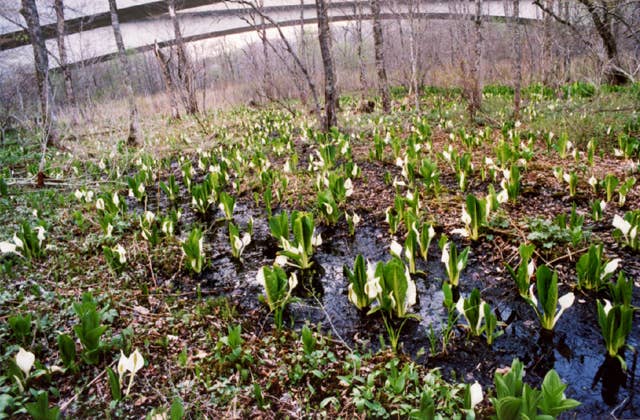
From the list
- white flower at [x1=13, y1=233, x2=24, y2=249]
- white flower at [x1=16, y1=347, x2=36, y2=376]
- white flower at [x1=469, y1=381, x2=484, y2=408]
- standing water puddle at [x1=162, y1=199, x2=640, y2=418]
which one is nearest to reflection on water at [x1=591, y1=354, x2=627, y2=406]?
standing water puddle at [x1=162, y1=199, x2=640, y2=418]

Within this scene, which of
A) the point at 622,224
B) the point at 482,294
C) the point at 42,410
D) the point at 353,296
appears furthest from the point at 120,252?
the point at 622,224

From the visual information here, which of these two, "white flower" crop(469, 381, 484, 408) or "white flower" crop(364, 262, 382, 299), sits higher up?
"white flower" crop(364, 262, 382, 299)

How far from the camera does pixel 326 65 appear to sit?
25.3 feet

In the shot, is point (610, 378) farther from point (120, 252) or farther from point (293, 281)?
point (120, 252)

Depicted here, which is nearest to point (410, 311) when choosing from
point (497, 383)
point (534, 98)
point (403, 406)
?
point (403, 406)

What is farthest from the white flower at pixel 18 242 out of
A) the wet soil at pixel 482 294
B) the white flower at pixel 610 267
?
the white flower at pixel 610 267

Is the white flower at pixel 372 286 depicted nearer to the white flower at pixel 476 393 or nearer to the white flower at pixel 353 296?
the white flower at pixel 353 296

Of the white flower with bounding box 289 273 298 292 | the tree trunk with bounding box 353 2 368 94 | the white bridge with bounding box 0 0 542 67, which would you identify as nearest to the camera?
the white flower with bounding box 289 273 298 292

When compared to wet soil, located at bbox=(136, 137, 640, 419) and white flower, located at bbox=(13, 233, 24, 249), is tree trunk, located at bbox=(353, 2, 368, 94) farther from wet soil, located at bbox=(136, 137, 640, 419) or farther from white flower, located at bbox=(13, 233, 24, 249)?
white flower, located at bbox=(13, 233, 24, 249)

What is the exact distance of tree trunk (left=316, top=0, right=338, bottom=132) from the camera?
7559 millimetres

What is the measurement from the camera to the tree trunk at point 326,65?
756 cm

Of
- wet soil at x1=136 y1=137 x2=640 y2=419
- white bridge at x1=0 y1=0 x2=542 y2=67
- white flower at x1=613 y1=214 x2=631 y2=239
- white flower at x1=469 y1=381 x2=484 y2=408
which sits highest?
white bridge at x1=0 y1=0 x2=542 y2=67

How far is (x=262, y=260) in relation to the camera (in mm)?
3488

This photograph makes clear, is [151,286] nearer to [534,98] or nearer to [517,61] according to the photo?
[517,61]
